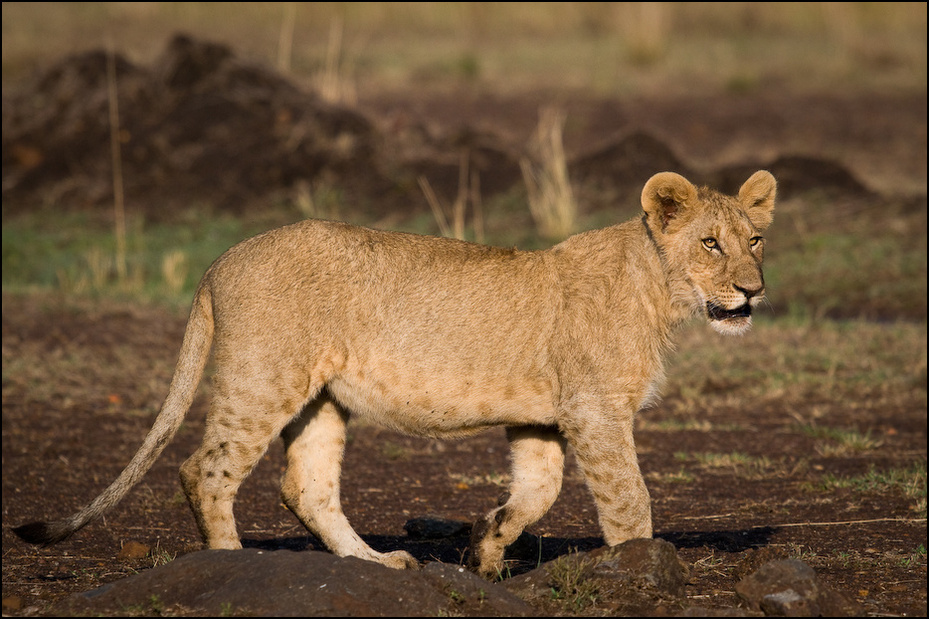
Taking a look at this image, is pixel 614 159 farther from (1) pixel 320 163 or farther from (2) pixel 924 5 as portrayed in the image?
(2) pixel 924 5

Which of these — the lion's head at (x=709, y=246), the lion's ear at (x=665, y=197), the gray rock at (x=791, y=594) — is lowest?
the gray rock at (x=791, y=594)

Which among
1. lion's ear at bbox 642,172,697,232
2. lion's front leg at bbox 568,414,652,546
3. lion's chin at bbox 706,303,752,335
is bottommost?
lion's front leg at bbox 568,414,652,546

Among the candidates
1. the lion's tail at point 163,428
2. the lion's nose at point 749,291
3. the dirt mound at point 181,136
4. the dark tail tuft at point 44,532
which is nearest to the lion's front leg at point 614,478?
the lion's nose at point 749,291

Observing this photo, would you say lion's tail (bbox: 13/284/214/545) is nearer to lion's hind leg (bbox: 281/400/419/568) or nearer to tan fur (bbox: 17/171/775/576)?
tan fur (bbox: 17/171/775/576)

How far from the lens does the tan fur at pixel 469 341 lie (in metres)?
5.19

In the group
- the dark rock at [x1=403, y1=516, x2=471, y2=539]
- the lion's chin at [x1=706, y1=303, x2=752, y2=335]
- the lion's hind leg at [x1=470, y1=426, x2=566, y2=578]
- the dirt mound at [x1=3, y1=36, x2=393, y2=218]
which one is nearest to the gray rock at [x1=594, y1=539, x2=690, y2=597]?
the lion's hind leg at [x1=470, y1=426, x2=566, y2=578]

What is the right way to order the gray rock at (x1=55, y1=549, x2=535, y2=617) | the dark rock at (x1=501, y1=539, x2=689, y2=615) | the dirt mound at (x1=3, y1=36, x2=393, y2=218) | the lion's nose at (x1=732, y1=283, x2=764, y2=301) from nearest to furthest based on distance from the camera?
the gray rock at (x1=55, y1=549, x2=535, y2=617), the dark rock at (x1=501, y1=539, x2=689, y2=615), the lion's nose at (x1=732, y1=283, x2=764, y2=301), the dirt mound at (x1=3, y1=36, x2=393, y2=218)

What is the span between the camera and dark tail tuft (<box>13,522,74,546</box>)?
4988mm

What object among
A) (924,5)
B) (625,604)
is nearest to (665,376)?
(625,604)

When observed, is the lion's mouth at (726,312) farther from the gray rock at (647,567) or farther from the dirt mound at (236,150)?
the dirt mound at (236,150)

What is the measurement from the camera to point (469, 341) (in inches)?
211

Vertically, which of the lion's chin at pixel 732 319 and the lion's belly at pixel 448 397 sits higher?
the lion's chin at pixel 732 319

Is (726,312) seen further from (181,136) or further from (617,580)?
(181,136)

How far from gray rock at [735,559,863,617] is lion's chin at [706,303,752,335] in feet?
3.64
